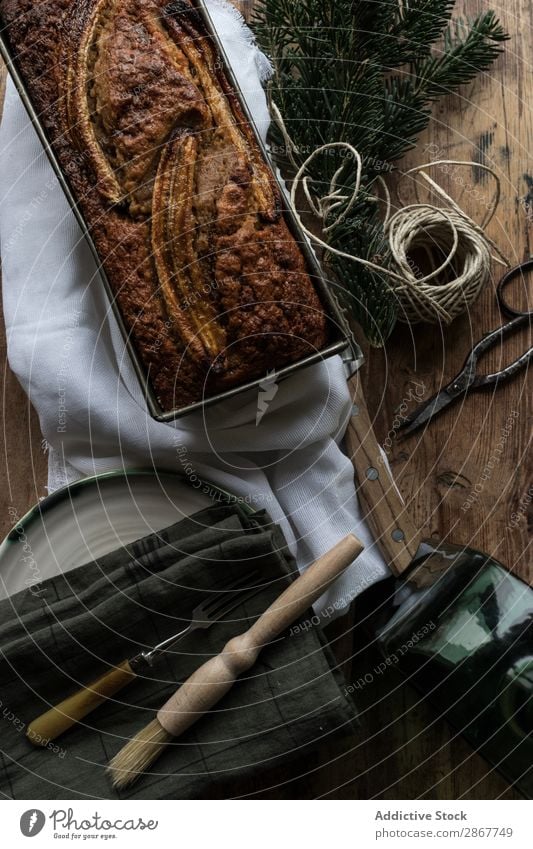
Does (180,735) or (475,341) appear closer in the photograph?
(180,735)

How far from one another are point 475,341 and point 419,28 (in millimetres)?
422

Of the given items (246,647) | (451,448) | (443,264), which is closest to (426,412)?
(451,448)

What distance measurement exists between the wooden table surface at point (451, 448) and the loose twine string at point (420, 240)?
0.07 metres

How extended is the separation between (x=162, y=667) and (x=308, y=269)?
1.72 feet

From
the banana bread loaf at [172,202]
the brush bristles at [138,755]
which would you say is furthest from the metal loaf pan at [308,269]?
the brush bristles at [138,755]

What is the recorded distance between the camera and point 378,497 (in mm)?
1050

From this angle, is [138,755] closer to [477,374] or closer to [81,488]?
[81,488]

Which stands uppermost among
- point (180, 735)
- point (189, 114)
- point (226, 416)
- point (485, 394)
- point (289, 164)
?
point (189, 114)

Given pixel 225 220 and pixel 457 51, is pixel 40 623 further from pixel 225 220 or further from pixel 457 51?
pixel 457 51

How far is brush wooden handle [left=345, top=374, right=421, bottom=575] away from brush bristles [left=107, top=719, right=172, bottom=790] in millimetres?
366

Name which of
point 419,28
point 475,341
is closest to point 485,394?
point 475,341

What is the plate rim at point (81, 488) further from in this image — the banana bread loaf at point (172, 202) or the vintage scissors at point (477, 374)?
the vintage scissors at point (477, 374)

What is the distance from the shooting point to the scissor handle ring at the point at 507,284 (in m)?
1.09

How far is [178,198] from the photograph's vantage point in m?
0.93
